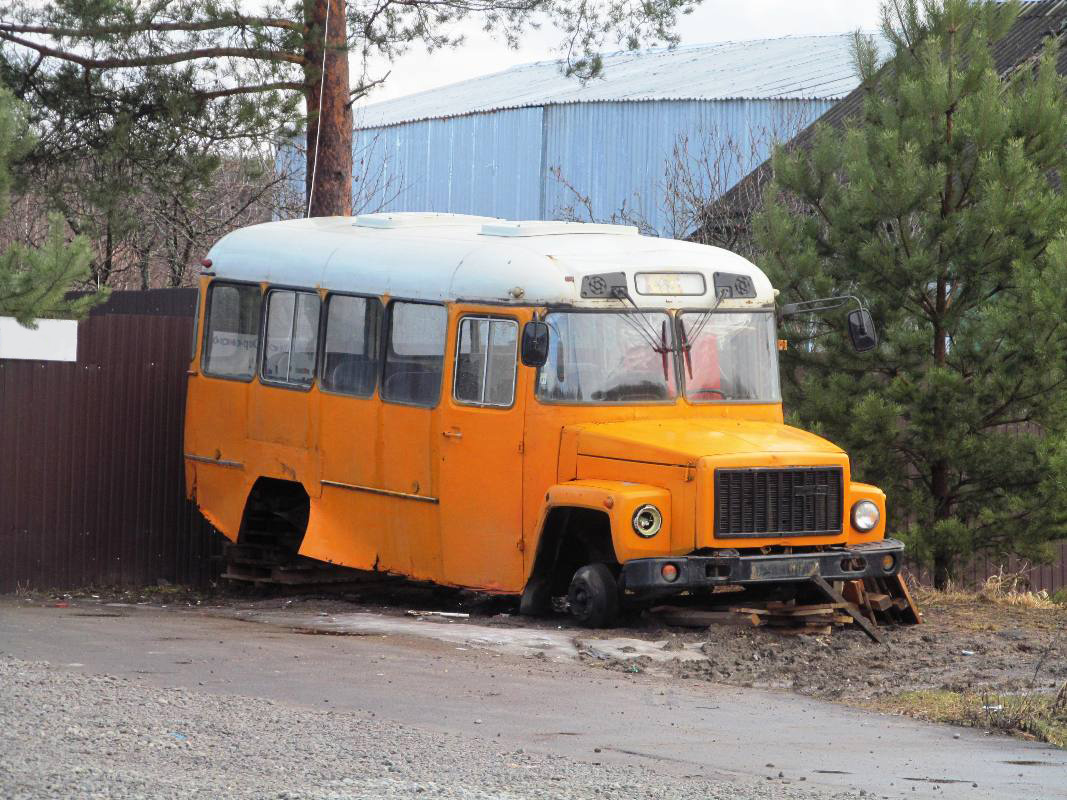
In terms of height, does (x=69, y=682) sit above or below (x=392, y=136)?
below

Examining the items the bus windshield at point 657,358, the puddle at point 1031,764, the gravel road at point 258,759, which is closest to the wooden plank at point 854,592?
the bus windshield at point 657,358

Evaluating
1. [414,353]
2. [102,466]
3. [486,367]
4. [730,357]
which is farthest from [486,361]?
[102,466]

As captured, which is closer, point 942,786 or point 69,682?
point 942,786

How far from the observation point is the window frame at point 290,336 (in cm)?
1380

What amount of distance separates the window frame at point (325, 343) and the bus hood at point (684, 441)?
6.12 feet

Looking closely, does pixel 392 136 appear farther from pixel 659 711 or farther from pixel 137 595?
pixel 659 711

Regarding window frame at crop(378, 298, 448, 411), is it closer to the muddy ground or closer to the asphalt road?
the muddy ground

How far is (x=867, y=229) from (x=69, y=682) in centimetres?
901

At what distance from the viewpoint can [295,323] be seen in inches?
554

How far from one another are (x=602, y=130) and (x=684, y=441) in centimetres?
2697

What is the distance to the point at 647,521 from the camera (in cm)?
1141

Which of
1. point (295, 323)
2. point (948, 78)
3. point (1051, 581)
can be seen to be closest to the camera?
point (295, 323)

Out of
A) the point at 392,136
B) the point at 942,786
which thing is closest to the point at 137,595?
the point at 942,786

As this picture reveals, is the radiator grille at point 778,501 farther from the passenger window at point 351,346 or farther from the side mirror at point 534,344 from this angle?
the passenger window at point 351,346
